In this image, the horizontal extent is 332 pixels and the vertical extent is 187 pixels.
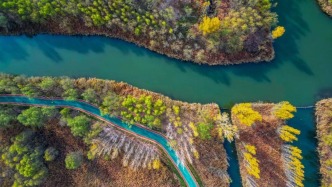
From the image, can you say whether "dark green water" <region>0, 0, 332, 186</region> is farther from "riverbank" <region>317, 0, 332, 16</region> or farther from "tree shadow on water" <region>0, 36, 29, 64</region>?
"riverbank" <region>317, 0, 332, 16</region>

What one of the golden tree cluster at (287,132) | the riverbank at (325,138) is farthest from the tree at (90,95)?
the riverbank at (325,138)

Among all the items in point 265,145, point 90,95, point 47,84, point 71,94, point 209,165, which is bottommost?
point 209,165

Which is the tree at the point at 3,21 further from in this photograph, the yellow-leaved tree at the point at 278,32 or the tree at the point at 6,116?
the yellow-leaved tree at the point at 278,32

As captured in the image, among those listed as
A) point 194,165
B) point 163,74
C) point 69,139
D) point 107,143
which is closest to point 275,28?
point 163,74

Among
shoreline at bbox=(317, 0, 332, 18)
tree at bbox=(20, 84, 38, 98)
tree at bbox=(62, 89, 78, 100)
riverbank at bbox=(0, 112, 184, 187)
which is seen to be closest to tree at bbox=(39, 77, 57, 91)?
tree at bbox=(20, 84, 38, 98)

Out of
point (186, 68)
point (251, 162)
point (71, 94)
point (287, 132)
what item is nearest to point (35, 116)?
point (71, 94)

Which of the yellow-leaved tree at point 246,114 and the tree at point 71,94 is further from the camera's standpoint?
the tree at point 71,94

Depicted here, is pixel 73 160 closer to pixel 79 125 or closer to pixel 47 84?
pixel 79 125

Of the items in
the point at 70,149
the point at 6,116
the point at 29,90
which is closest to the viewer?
the point at 6,116
